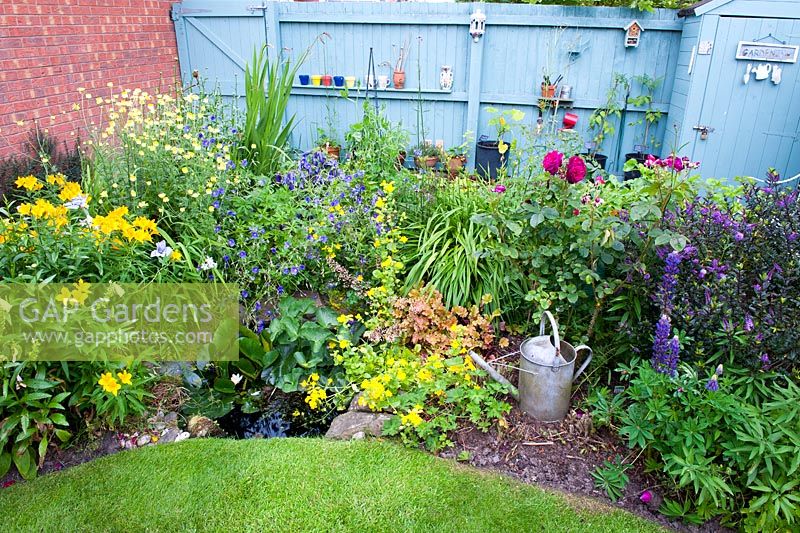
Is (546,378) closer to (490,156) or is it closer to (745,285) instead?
(745,285)

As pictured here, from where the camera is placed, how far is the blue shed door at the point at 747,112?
15.2 feet

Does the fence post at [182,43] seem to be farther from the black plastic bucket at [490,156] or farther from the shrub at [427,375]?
the shrub at [427,375]

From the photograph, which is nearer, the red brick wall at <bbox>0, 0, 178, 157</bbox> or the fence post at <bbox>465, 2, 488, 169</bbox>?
the red brick wall at <bbox>0, 0, 178, 157</bbox>

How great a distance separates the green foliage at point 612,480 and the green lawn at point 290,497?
78 millimetres

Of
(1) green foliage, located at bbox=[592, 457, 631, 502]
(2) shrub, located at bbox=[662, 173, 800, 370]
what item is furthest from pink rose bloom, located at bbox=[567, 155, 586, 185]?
(1) green foliage, located at bbox=[592, 457, 631, 502]

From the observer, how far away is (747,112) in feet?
16.0

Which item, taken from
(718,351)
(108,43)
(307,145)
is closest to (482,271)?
(718,351)

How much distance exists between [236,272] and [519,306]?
1.54 m

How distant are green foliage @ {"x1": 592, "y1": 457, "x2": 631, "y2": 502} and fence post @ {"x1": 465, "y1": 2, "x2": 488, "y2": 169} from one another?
14.6 feet

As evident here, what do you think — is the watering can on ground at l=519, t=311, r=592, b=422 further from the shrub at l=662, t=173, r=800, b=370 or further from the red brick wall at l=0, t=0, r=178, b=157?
the red brick wall at l=0, t=0, r=178, b=157

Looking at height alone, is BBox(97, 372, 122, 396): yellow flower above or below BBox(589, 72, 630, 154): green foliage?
below

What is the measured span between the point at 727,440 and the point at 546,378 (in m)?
0.67

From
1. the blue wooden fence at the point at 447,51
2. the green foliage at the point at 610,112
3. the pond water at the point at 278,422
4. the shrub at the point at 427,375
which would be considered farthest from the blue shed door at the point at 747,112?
the pond water at the point at 278,422

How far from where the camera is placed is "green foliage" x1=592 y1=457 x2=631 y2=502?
2037mm
